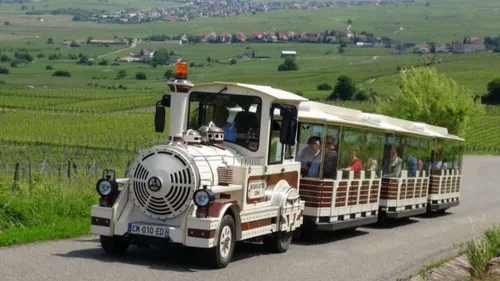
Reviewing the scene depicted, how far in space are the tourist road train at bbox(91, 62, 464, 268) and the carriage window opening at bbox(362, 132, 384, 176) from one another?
0.30 feet

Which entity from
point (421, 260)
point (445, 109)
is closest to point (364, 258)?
point (421, 260)

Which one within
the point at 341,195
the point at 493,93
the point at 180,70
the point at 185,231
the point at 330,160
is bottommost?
the point at 493,93

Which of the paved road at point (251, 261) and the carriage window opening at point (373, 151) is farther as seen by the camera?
the carriage window opening at point (373, 151)

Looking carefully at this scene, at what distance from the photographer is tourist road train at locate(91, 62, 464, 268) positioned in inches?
534

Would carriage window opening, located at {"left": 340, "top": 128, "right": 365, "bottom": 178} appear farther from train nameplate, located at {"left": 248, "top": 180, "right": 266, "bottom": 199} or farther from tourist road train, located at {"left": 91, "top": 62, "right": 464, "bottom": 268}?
train nameplate, located at {"left": 248, "top": 180, "right": 266, "bottom": 199}

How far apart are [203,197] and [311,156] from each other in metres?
5.66

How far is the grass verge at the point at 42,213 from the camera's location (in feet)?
50.4

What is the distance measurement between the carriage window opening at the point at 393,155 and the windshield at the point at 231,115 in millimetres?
7958

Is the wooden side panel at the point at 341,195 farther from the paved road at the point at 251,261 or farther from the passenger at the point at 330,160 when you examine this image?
the paved road at the point at 251,261

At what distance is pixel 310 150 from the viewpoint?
18562 mm

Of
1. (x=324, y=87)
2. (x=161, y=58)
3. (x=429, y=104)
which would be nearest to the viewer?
(x=429, y=104)

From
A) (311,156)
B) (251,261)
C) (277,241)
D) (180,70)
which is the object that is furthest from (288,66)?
(180,70)

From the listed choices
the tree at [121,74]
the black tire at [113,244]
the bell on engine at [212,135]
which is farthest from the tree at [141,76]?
the black tire at [113,244]

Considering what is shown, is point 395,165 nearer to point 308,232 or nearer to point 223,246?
point 308,232
